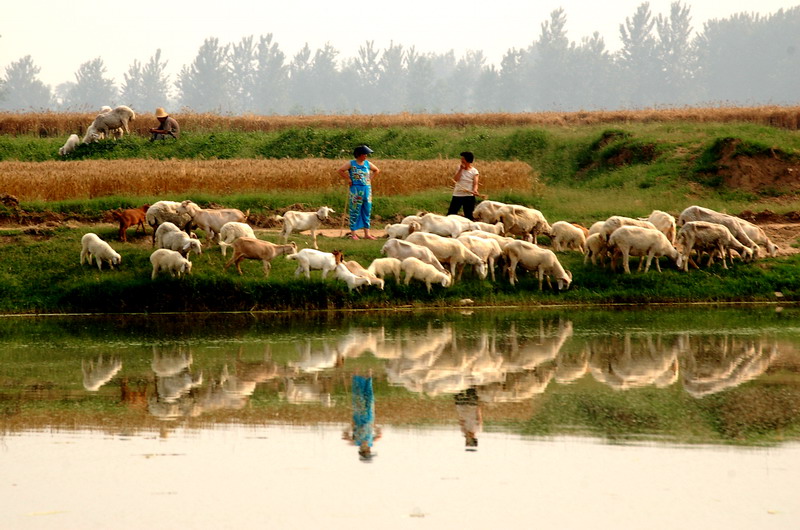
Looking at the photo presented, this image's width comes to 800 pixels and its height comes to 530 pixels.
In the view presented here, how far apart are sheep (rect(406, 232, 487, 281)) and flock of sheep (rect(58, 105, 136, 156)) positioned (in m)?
20.3

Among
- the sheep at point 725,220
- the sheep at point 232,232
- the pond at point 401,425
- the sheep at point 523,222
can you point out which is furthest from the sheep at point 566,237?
the sheep at point 232,232

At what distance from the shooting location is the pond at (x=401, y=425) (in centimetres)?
963

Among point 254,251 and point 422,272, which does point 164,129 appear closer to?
point 254,251

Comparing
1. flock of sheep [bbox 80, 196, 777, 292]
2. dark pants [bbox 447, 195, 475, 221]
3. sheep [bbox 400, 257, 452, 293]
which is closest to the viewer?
sheep [bbox 400, 257, 452, 293]

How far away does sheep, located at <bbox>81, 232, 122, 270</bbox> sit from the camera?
2120 cm

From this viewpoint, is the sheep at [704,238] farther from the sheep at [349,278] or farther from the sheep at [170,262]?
the sheep at [170,262]

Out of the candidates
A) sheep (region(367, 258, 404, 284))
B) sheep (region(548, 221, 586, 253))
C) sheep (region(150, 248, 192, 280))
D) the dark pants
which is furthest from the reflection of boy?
the dark pants

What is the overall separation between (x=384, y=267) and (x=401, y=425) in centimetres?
904

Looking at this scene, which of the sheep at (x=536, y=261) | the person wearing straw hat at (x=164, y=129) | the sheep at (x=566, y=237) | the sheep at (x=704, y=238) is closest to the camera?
the sheep at (x=536, y=261)

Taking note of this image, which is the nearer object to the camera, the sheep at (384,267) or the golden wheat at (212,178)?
the sheep at (384,267)

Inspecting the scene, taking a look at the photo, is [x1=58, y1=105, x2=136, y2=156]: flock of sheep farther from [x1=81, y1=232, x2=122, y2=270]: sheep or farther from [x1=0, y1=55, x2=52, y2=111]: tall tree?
[x1=0, y1=55, x2=52, y2=111]: tall tree

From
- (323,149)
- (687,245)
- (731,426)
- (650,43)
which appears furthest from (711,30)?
(731,426)

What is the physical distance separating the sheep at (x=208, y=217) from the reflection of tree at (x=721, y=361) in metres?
9.36

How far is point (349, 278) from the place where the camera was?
2084cm
